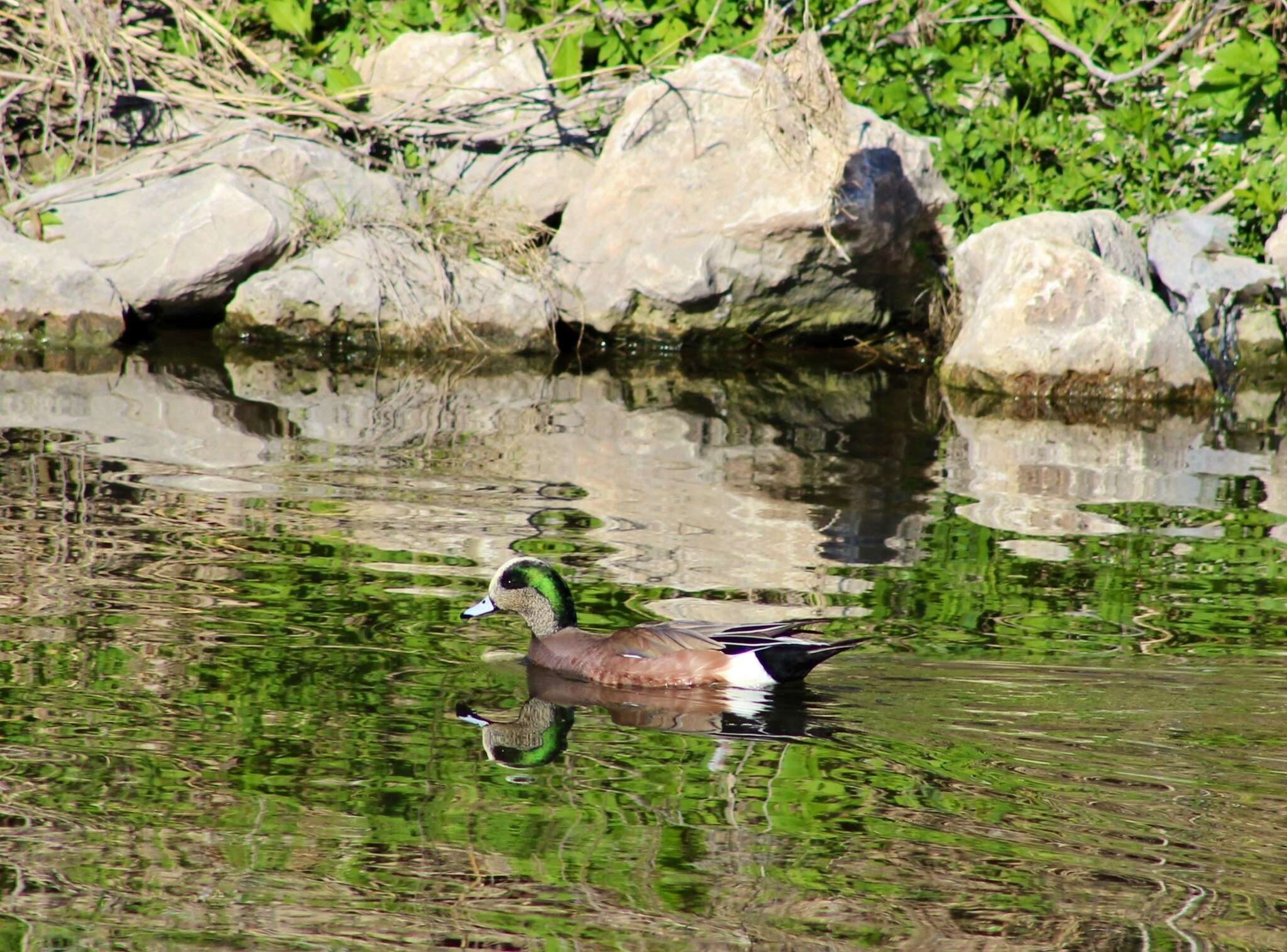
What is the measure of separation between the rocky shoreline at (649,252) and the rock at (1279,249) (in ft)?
0.08

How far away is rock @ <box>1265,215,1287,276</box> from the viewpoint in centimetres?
1191

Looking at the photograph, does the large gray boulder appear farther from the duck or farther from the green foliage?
the duck

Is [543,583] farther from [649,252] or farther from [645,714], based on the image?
[649,252]

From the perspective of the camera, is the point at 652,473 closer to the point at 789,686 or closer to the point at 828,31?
the point at 789,686

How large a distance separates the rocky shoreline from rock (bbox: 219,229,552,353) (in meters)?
0.02

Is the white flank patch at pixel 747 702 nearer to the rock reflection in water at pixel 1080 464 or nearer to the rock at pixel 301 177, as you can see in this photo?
the rock reflection in water at pixel 1080 464

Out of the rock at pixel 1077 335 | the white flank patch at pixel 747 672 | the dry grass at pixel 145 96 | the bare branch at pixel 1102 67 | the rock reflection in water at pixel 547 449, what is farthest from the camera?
the bare branch at pixel 1102 67

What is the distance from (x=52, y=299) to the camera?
1130 cm

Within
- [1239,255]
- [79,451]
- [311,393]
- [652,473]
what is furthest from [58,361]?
[1239,255]

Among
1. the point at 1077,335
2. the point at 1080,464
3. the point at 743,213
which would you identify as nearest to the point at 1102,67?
the point at 1077,335

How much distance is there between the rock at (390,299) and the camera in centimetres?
1165

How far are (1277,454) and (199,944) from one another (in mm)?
7345

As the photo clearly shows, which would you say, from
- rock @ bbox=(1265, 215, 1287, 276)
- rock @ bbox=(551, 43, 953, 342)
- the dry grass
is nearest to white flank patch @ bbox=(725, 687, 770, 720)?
rock @ bbox=(551, 43, 953, 342)

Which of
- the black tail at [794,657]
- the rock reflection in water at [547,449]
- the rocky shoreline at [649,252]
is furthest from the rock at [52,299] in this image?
the black tail at [794,657]
